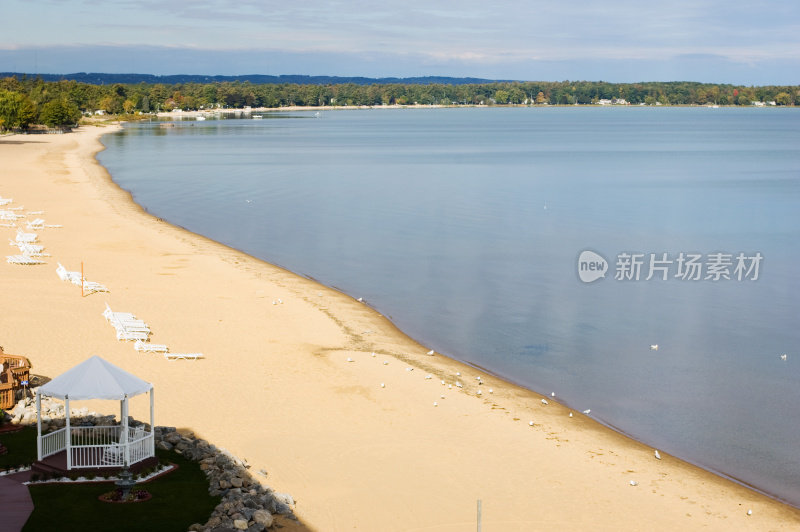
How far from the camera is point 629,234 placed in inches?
1868

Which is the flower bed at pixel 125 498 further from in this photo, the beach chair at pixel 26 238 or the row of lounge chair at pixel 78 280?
the beach chair at pixel 26 238

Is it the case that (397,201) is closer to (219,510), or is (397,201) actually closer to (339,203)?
(339,203)

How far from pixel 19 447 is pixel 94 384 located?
2359 millimetres

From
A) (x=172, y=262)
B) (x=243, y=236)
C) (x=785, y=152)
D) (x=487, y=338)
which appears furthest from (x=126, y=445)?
(x=785, y=152)

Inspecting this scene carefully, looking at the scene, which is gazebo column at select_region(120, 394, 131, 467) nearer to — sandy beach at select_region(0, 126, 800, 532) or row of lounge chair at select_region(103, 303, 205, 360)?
sandy beach at select_region(0, 126, 800, 532)

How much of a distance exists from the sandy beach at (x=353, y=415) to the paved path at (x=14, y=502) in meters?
3.80

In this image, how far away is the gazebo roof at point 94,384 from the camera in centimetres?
1460

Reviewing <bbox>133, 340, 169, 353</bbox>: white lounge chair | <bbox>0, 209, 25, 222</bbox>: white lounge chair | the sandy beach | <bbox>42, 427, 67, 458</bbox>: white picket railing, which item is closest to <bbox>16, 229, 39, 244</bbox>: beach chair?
the sandy beach

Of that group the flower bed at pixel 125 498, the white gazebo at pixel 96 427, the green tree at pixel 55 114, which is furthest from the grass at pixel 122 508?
the green tree at pixel 55 114

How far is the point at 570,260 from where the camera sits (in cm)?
4075

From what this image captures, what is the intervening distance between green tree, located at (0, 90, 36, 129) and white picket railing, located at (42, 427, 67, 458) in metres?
113

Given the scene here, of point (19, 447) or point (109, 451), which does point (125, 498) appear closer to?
point (109, 451)

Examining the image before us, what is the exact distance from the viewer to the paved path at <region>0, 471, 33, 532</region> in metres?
12.9

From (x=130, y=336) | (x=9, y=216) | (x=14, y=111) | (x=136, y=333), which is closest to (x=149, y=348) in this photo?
(x=130, y=336)
